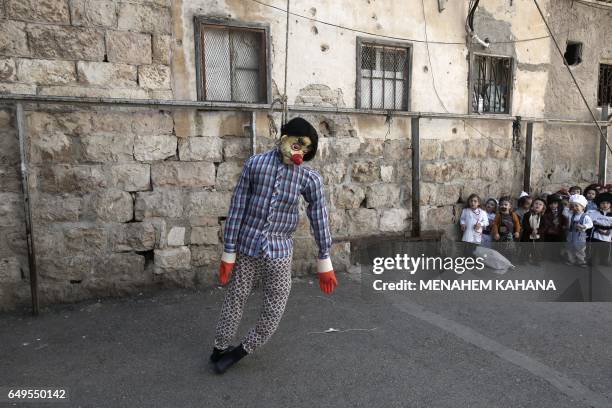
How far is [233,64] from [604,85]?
7171 millimetres

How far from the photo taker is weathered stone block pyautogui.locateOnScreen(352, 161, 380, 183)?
5.84 meters

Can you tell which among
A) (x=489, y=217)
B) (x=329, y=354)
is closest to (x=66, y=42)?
(x=329, y=354)

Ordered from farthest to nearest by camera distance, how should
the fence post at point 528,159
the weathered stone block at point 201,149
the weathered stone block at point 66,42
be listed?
the fence post at point 528,159 → the weathered stone block at point 201,149 → the weathered stone block at point 66,42

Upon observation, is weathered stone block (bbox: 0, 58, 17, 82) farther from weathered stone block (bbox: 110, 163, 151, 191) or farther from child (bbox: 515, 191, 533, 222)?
child (bbox: 515, 191, 533, 222)

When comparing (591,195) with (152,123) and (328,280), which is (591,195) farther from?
(152,123)

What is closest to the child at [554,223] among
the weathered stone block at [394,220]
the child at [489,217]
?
the child at [489,217]

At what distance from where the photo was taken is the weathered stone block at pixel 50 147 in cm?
430

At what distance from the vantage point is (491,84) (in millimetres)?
6938

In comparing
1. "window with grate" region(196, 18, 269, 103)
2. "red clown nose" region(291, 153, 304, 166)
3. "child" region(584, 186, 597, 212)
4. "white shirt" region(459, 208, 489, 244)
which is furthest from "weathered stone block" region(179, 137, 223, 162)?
"child" region(584, 186, 597, 212)

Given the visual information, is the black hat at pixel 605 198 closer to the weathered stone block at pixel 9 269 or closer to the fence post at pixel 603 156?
the fence post at pixel 603 156

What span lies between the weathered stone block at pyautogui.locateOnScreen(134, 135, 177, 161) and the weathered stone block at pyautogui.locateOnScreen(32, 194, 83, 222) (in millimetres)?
765

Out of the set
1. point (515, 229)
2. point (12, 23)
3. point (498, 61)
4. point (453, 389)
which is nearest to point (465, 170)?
point (515, 229)

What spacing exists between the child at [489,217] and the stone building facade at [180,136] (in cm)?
30

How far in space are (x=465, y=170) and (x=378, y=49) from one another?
227 centimetres
